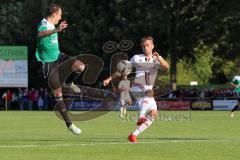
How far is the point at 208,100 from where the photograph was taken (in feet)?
177

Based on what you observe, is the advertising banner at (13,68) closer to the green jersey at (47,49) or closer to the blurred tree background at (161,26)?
the blurred tree background at (161,26)

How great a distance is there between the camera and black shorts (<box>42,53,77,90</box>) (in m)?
16.6

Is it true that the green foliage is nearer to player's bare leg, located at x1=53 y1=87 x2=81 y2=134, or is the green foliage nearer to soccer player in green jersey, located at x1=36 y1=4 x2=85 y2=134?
player's bare leg, located at x1=53 y1=87 x2=81 y2=134

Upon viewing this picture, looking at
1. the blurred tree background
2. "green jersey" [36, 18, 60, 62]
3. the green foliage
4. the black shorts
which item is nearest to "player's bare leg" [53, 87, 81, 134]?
the black shorts

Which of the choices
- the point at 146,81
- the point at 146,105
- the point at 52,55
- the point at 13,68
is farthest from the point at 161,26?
the point at 146,105

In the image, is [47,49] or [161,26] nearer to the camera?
[47,49]

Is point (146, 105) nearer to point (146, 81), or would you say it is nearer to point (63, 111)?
point (146, 81)

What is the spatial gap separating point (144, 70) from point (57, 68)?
230 cm

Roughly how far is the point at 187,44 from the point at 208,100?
984 cm

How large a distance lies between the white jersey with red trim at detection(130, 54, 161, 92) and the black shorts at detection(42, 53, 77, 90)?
178cm

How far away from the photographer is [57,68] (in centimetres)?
1680

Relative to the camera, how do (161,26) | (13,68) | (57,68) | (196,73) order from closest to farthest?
(57,68), (13,68), (161,26), (196,73)

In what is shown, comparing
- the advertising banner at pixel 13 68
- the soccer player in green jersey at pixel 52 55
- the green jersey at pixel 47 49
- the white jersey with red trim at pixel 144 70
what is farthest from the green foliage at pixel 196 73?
the white jersey with red trim at pixel 144 70

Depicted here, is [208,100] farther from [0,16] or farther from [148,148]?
[148,148]
